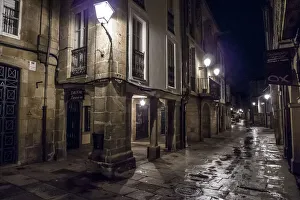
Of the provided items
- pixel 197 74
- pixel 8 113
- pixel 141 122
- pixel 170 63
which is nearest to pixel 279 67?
pixel 170 63

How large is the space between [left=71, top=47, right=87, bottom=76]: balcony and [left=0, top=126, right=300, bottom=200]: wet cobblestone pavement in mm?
3903

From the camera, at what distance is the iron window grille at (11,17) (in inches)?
295

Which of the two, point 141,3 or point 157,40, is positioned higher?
point 141,3

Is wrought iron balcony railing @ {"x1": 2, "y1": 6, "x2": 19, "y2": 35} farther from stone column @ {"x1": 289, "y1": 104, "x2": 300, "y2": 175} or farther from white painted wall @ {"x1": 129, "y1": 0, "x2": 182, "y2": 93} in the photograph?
stone column @ {"x1": 289, "y1": 104, "x2": 300, "y2": 175}

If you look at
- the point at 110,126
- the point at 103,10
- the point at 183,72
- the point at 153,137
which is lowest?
the point at 153,137

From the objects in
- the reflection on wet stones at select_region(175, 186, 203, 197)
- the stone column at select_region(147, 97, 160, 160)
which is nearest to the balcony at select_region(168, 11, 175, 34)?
the stone column at select_region(147, 97, 160, 160)

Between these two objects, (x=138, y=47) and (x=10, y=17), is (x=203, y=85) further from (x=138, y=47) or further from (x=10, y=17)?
(x=10, y=17)

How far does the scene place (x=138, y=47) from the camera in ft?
29.7

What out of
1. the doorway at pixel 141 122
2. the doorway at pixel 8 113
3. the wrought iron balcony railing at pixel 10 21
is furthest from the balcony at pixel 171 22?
the doorway at pixel 8 113

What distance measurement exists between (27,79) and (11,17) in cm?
246

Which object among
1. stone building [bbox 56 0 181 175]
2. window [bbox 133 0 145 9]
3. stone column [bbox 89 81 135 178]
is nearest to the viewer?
stone column [bbox 89 81 135 178]

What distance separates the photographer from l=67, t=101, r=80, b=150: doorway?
1120cm

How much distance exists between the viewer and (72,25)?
28.8 feet

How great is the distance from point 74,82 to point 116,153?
11.5 ft
